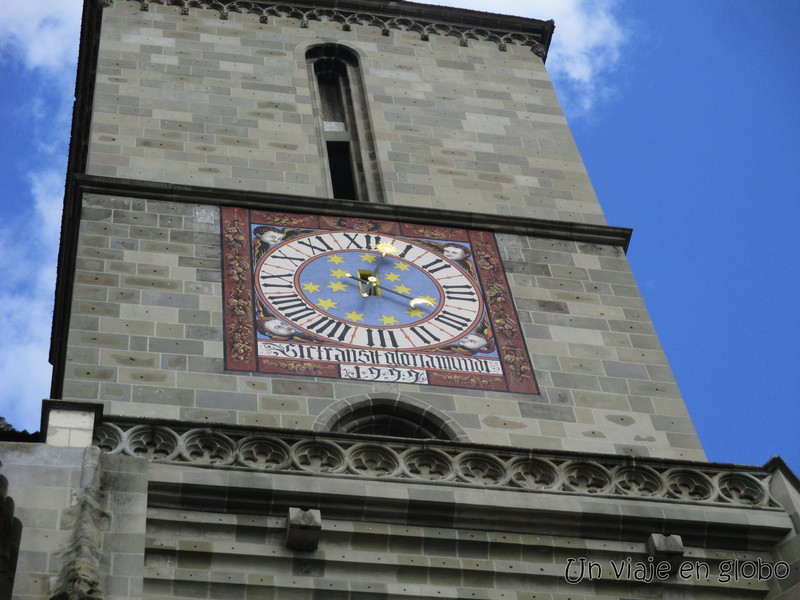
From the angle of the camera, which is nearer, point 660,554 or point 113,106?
point 660,554

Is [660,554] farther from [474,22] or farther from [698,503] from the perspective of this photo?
[474,22]

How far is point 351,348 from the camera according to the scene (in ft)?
67.1

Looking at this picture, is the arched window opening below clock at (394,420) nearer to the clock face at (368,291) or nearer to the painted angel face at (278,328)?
the clock face at (368,291)

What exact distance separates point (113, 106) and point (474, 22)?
252 inches

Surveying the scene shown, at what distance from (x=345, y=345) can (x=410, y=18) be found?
901 cm

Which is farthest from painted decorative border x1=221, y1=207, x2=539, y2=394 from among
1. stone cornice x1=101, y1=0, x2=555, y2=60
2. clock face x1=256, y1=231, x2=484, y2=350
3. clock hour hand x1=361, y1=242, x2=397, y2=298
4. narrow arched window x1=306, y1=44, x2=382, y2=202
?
stone cornice x1=101, y1=0, x2=555, y2=60

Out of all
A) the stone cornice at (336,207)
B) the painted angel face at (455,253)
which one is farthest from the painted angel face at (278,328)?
the painted angel face at (455,253)

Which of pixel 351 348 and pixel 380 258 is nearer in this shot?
pixel 351 348

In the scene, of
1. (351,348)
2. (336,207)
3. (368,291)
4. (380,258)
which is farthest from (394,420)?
(336,207)

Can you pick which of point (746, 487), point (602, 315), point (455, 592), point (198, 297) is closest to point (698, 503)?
point (746, 487)

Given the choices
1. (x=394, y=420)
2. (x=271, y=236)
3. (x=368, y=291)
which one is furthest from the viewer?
(x=271, y=236)

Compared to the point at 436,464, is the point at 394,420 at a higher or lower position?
higher

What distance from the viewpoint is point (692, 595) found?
17.3 m

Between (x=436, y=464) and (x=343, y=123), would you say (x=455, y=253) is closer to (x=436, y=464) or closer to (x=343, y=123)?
(x=343, y=123)
